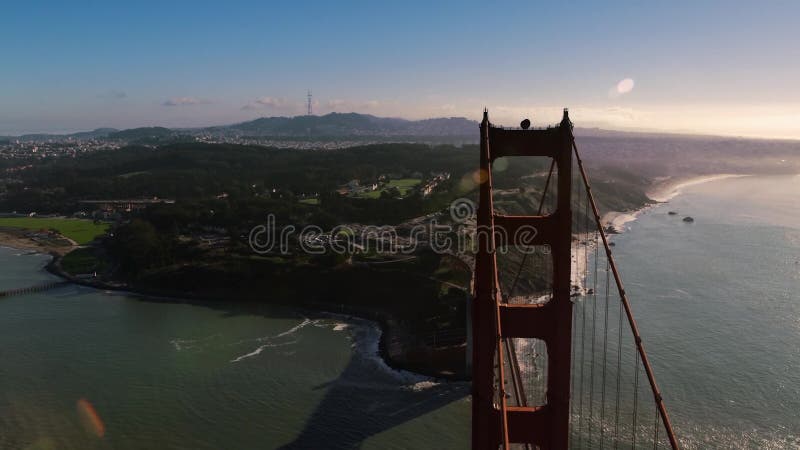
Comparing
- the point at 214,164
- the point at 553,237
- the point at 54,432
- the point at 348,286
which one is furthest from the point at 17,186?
the point at 553,237

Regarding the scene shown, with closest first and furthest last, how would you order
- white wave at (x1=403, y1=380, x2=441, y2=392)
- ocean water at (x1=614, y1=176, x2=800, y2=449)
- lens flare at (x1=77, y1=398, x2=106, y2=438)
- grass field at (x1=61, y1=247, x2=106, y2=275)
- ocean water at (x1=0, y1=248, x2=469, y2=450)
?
1. ocean water at (x1=614, y1=176, x2=800, y2=449)
2. ocean water at (x1=0, y1=248, x2=469, y2=450)
3. lens flare at (x1=77, y1=398, x2=106, y2=438)
4. white wave at (x1=403, y1=380, x2=441, y2=392)
5. grass field at (x1=61, y1=247, x2=106, y2=275)

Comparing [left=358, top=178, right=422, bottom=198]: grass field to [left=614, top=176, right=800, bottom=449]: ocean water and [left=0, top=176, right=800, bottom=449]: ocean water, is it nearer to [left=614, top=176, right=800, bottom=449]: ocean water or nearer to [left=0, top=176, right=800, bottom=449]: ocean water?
[left=614, top=176, right=800, bottom=449]: ocean water

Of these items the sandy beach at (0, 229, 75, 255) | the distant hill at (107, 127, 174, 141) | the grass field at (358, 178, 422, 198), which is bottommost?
the sandy beach at (0, 229, 75, 255)

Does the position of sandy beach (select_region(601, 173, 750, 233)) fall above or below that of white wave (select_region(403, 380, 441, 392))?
above

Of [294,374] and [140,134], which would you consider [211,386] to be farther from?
[140,134]

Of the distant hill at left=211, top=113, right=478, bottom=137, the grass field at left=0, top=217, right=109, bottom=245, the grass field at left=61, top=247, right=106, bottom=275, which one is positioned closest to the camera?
the grass field at left=61, top=247, right=106, bottom=275

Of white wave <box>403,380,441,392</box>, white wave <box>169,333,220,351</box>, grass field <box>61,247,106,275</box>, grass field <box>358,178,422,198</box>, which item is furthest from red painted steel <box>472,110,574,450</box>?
grass field <box>358,178,422,198</box>
